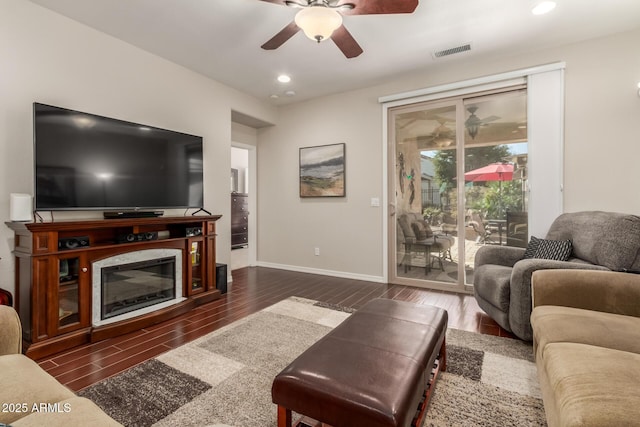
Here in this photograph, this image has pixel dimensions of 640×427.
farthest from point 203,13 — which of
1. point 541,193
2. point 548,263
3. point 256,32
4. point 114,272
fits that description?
point 541,193

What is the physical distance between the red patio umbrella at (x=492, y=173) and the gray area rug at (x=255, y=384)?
1954mm

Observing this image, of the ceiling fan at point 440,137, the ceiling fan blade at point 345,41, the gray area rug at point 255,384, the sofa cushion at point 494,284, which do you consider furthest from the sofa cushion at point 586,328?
the ceiling fan at point 440,137

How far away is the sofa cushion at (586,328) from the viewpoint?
135 cm

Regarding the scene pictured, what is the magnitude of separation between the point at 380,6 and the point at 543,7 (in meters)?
1.64

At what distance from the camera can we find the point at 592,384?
3.35 feet

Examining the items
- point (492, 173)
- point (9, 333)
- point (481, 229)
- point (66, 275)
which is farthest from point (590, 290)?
point (66, 275)

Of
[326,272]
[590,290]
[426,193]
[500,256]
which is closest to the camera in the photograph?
[590,290]

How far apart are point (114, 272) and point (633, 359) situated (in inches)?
133

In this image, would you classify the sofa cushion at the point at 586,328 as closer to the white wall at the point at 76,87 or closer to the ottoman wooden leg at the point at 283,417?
the ottoman wooden leg at the point at 283,417

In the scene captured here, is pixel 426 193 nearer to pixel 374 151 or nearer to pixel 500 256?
pixel 374 151

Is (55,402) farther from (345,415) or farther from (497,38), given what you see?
(497,38)

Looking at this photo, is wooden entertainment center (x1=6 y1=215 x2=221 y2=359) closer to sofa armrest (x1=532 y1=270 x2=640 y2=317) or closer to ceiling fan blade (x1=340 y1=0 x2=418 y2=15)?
ceiling fan blade (x1=340 y1=0 x2=418 y2=15)

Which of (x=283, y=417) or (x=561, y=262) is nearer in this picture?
(x=283, y=417)

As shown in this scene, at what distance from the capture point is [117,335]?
2.53 m
